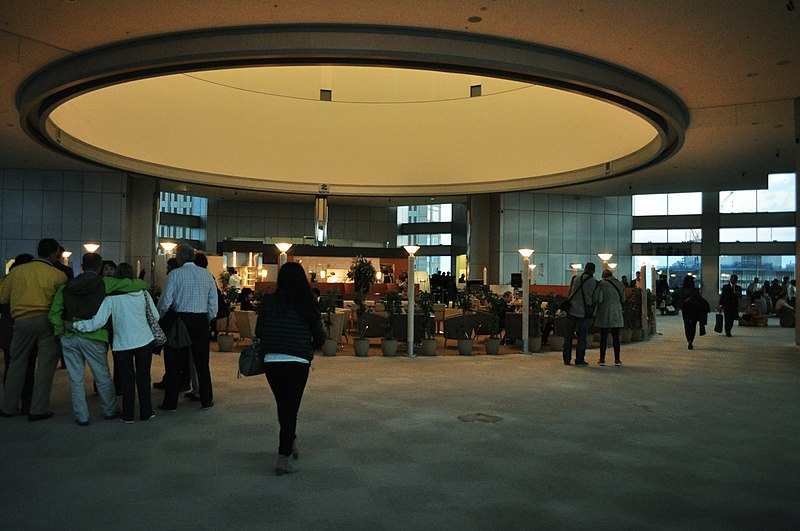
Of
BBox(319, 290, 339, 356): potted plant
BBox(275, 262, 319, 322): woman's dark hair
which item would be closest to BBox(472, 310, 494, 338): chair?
BBox(319, 290, 339, 356): potted plant

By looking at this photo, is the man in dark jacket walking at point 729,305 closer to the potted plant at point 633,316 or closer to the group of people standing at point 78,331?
the potted plant at point 633,316

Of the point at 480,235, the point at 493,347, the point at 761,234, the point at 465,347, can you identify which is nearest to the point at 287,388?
the point at 465,347

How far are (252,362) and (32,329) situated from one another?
2710 millimetres

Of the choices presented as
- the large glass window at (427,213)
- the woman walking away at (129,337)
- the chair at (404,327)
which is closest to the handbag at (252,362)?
the woman walking away at (129,337)

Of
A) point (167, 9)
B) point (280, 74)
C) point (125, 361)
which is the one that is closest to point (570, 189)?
point (280, 74)

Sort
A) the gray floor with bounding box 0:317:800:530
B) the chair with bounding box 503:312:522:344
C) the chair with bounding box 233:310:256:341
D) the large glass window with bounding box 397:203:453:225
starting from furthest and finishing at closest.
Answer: the large glass window with bounding box 397:203:453:225 → the chair with bounding box 503:312:522:344 → the chair with bounding box 233:310:256:341 → the gray floor with bounding box 0:317:800:530

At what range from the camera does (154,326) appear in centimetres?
595

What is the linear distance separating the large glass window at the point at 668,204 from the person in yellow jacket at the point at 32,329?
2916 centimetres

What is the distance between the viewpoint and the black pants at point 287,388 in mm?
4188

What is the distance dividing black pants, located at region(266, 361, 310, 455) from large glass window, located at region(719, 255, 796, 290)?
1152 inches

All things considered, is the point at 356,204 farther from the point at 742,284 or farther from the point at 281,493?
the point at 281,493

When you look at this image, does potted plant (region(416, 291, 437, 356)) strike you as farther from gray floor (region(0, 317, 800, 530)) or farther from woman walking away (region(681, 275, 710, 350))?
woman walking away (region(681, 275, 710, 350))

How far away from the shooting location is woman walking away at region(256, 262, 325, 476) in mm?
4152

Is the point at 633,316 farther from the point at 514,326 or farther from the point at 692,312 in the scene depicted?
the point at 514,326
